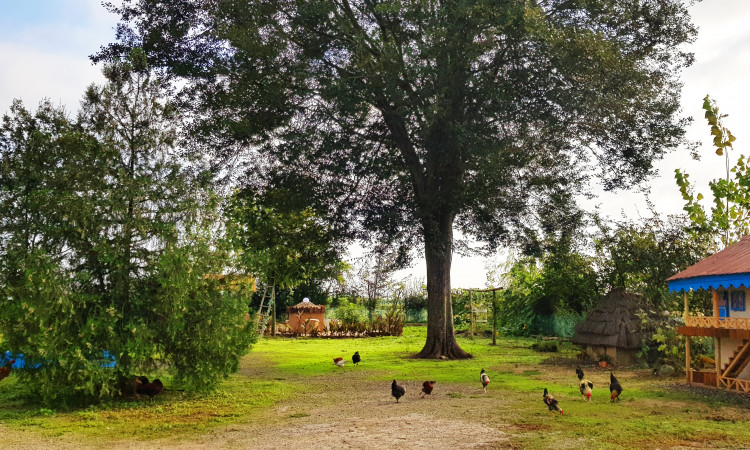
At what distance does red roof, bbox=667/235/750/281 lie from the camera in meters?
14.3

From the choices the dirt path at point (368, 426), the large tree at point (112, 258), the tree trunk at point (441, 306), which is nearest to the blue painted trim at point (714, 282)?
the dirt path at point (368, 426)

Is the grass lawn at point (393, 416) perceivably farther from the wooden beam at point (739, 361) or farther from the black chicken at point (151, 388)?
the wooden beam at point (739, 361)

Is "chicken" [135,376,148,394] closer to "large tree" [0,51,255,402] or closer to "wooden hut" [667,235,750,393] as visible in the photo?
"large tree" [0,51,255,402]

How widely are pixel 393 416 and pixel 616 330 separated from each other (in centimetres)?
1082

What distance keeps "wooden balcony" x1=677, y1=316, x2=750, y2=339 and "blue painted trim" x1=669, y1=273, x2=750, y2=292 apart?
775 mm

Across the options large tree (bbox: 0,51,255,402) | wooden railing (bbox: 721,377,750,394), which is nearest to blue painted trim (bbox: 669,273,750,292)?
wooden railing (bbox: 721,377,750,394)

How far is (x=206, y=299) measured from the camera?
45.8 feet

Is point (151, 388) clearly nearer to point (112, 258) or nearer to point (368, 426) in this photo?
point (112, 258)

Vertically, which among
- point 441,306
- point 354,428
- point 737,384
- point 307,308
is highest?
point 441,306

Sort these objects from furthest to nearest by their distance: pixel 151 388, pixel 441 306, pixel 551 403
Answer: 1. pixel 441 306
2. pixel 151 388
3. pixel 551 403

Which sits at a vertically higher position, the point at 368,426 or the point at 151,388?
the point at 151,388

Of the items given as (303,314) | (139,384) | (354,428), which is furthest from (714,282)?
(303,314)

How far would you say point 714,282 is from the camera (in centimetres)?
1466

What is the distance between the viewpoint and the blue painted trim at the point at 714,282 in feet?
45.2
